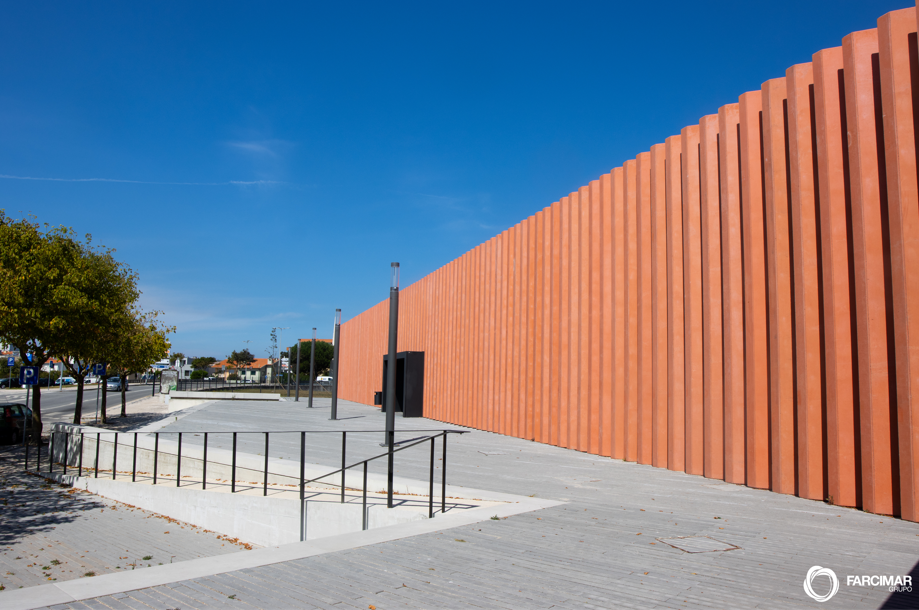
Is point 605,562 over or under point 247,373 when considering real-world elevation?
over

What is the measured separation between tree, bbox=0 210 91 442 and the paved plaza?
10.9m

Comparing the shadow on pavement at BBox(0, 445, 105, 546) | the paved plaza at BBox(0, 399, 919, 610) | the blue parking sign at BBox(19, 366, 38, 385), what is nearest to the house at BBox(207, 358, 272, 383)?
the blue parking sign at BBox(19, 366, 38, 385)

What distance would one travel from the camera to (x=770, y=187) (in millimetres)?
8648

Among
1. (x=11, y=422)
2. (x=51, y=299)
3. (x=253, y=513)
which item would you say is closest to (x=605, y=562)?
(x=253, y=513)

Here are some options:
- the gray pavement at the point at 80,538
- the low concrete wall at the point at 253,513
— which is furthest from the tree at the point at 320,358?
the low concrete wall at the point at 253,513

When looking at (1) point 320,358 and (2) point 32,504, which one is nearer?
(2) point 32,504

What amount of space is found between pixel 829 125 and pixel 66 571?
11.2 meters

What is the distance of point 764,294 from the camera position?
8.70 metres

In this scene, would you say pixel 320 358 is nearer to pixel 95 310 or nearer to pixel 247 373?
pixel 247 373

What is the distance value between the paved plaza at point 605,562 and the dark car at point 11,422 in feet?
44.9

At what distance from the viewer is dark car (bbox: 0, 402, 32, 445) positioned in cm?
1764

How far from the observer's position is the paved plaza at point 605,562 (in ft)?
12.7

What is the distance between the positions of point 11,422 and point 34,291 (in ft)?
15.6

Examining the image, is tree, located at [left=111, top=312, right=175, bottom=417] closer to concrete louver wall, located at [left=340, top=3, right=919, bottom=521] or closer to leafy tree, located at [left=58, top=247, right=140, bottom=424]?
leafy tree, located at [left=58, top=247, right=140, bottom=424]
